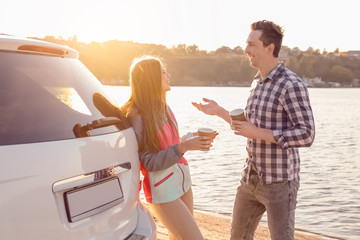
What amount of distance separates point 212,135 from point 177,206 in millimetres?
516

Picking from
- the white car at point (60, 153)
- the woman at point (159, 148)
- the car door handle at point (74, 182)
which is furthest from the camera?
the woman at point (159, 148)

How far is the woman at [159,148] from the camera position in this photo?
2.86m

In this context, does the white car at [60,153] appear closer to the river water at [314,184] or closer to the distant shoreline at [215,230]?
the distant shoreline at [215,230]

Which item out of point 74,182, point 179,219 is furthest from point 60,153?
point 179,219

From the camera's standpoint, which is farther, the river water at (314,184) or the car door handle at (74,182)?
the river water at (314,184)

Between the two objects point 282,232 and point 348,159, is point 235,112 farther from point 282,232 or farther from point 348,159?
point 348,159

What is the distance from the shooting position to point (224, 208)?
9758 millimetres

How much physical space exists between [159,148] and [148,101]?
1.03ft

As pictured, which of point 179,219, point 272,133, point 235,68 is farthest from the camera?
point 235,68

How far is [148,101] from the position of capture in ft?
9.70

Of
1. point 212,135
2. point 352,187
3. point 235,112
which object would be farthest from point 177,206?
point 352,187

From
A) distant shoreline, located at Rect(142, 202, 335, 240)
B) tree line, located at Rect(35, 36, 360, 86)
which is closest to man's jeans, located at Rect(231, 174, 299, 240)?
distant shoreline, located at Rect(142, 202, 335, 240)

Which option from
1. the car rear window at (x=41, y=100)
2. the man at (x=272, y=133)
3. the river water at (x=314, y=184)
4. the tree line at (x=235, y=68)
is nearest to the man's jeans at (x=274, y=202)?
the man at (x=272, y=133)

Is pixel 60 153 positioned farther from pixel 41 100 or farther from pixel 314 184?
pixel 314 184
